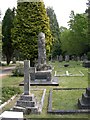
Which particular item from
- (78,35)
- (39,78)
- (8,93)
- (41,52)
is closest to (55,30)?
(78,35)

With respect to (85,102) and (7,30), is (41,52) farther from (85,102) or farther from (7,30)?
(7,30)

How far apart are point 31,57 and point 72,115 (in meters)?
22.0

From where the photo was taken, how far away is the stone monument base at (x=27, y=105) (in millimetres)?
8578

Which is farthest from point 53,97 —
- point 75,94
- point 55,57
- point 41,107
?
point 55,57

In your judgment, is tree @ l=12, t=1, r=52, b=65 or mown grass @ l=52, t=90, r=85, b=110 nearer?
mown grass @ l=52, t=90, r=85, b=110

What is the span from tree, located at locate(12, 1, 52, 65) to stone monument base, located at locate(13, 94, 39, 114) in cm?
2078

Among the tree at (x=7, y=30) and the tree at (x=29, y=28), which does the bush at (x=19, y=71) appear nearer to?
the tree at (x=29, y=28)

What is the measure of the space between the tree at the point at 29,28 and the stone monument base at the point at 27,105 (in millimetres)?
20775

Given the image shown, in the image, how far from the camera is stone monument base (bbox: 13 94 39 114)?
8578 millimetres

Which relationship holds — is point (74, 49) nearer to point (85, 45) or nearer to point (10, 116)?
point (85, 45)

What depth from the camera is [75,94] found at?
11.9 meters

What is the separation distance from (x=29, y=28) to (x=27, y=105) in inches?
861

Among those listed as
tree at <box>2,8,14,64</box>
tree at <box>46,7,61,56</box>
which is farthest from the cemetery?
tree at <box>46,7,61,56</box>

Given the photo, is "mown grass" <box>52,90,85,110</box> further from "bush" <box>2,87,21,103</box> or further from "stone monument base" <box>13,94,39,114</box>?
"bush" <box>2,87,21,103</box>
